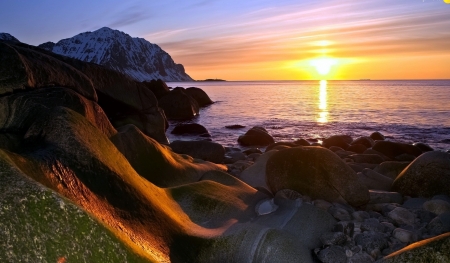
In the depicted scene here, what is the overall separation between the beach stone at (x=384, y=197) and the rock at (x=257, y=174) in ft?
7.96

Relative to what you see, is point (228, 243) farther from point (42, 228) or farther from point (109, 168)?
point (42, 228)

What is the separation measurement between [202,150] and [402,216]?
9.63m

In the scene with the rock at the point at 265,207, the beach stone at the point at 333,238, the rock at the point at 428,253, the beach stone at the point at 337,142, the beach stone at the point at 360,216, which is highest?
the rock at the point at 428,253

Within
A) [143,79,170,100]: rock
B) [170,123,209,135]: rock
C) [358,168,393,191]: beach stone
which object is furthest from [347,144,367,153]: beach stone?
[143,79,170,100]: rock

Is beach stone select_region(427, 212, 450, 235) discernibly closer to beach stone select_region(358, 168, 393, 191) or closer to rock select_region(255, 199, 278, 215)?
rock select_region(255, 199, 278, 215)

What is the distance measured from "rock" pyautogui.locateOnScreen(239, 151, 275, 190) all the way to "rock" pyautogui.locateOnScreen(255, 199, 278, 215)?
237 centimetres

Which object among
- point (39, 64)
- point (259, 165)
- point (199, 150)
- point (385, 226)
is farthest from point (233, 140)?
point (385, 226)

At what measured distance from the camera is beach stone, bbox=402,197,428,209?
8.09 meters

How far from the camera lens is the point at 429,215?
7.15 m

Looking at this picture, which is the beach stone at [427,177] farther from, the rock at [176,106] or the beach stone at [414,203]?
the rock at [176,106]

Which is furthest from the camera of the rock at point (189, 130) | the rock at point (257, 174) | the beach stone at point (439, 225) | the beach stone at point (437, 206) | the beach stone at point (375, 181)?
the rock at point (189, 130)

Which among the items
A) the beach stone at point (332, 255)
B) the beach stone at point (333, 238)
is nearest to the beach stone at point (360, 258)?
the beach stone at point (332, 255)

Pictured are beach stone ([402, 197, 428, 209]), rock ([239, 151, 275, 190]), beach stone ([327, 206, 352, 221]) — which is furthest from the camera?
rock ([239, 151, 275, 190])

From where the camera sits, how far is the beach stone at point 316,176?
27.6 feet
